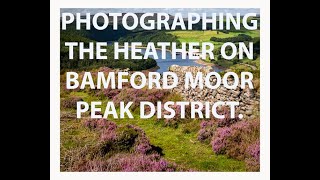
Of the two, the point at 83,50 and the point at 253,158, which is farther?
the point at 83,50

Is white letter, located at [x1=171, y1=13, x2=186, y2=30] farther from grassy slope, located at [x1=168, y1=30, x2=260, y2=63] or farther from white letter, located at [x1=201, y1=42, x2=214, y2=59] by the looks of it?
white letter, located at [x1=201, y1=42, x2=214, y2=59]

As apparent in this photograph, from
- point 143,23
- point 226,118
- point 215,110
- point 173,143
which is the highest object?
point 143,23

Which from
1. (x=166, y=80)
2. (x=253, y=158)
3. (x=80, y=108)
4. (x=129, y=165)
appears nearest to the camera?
(x=129, y=165)

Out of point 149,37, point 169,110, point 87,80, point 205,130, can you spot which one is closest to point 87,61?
point 87,80

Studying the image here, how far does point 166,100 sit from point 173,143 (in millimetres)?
822

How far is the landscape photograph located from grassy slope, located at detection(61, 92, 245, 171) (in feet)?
0.06

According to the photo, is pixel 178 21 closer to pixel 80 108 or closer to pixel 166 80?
pixel 166 80

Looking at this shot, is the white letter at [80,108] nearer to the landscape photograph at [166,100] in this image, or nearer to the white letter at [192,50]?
the landscape photograph at [166,100]

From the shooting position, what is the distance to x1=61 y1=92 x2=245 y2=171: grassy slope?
1366cm

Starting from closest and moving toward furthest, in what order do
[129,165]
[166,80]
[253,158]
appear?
[129,165]
[253,158]
[166,80]

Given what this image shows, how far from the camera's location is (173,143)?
13891 mm

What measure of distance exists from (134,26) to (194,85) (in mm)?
1583
